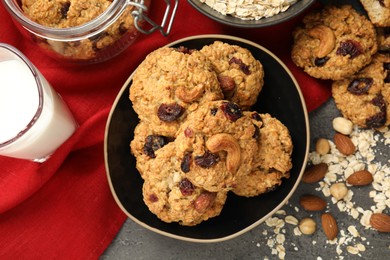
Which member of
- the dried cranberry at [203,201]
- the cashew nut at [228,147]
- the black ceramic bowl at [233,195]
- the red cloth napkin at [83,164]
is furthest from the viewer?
A: the red cloth napkin at [83,164]

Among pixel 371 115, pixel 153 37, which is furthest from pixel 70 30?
pixel 371 115

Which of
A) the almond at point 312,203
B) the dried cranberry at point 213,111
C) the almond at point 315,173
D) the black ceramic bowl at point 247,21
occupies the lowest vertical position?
the almond at point 312,203

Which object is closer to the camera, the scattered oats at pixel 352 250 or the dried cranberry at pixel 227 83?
the dried cranberry at pixel 227 83

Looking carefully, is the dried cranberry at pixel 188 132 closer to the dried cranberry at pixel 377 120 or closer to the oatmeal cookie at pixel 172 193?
the oatmeal cookie at pixel 172 193

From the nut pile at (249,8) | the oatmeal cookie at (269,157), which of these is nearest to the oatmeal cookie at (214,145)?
the oatmeal cookie at (269,157)

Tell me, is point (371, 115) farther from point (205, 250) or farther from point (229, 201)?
point (205, 250)

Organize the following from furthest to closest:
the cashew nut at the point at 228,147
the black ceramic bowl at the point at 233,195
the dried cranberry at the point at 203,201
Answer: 1. the black ceramic bowl at the point at 233,195
2. the dried cranberry at the point at 203,201
3. the cashew nut at the point at 228,147

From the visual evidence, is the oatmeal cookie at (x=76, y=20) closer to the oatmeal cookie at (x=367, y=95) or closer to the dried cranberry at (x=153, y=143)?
the dried cranberry at (x=153, y=143)

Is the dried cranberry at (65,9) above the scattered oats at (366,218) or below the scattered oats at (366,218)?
above

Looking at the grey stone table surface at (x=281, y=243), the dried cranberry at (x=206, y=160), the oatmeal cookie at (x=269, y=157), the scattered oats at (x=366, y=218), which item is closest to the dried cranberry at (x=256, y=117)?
the oatmeal cookie at (x=269, y=157)

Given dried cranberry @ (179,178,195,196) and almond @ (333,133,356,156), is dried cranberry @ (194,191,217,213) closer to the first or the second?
dried cranberry @ (179,178,195,196)
